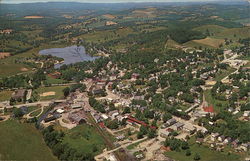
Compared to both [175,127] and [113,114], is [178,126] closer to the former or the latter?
[175,127]

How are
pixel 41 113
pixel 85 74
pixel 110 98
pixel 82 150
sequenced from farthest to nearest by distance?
pixel 85 74 < pixel 110 98 < pixel 41 113 < pixel 82 150

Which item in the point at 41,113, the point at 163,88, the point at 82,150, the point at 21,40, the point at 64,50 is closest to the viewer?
the point at 82,150

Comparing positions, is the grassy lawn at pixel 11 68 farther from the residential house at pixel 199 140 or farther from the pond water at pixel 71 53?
the residential house at pixel 199 140

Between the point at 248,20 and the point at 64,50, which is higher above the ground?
the point at 248,20

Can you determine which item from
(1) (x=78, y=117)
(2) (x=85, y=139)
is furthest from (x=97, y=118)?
(2) (x=85, y=139)

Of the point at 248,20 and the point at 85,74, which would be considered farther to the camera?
the point at 248,20

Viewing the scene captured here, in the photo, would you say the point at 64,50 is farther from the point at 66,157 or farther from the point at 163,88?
the point at 66,157

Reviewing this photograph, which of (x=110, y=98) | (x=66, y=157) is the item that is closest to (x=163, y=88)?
(x=110, y=98)
